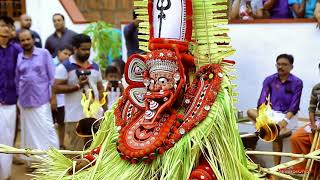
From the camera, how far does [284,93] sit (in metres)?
6.02

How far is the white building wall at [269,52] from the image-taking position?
6.62m

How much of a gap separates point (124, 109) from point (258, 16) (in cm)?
453

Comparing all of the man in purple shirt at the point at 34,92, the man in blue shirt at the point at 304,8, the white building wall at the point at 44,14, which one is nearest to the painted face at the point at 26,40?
the man in purple shirt at the point at 34,92

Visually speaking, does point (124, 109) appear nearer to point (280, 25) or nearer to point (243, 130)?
point (243, 130)

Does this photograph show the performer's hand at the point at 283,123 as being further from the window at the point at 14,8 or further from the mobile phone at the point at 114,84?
the window at the point at 14,8

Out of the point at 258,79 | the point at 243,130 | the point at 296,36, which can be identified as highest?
the point at 296,36

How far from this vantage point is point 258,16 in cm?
733

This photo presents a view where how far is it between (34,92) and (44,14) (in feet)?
15.2

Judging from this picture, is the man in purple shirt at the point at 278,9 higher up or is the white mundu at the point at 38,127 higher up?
the man in purple shirt at the point at 278,9

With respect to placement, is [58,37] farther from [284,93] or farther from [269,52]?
[284,93]

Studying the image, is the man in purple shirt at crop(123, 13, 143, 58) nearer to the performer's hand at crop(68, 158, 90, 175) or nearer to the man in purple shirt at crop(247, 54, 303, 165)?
the man in purple shirt at crop(247, 54, 303, 165)

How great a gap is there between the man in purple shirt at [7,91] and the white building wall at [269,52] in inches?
99.5

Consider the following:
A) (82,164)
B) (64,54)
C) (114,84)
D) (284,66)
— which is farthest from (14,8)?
(82,164)

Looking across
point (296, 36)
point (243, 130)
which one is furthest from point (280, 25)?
point (243, 130)
